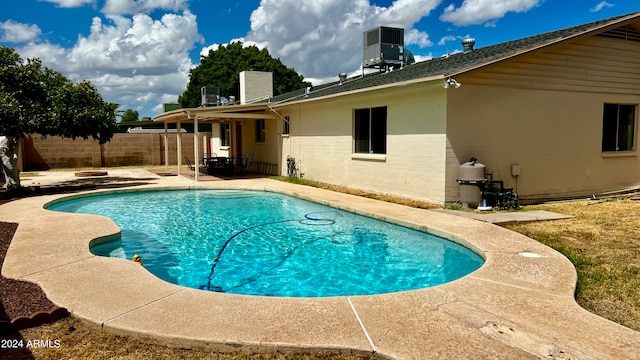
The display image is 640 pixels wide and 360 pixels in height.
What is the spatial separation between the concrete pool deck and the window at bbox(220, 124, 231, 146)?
18.0 metres

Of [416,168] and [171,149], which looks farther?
[171,149]

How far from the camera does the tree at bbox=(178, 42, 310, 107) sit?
43094 mm

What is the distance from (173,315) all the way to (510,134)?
8961mm

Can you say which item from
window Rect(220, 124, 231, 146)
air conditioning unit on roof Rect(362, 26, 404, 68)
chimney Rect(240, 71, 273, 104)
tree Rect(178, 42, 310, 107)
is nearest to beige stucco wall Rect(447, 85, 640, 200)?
air conditioning unit on roof Rect(362, 26, 404, 68)

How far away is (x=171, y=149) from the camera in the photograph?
24562 millimetres

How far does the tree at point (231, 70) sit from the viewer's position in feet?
141

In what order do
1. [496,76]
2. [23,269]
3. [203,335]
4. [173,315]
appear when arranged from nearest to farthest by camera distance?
[203,335] < [173,315] < [23,269] < [496,76]

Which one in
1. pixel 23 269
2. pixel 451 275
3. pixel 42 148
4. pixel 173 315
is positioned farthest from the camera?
pixel 42 148

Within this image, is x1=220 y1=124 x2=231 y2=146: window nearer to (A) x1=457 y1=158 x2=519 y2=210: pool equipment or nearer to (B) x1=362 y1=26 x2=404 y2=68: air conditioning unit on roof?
(B) x1=362 y1=26 x2=404 y2=68: air conditioning unit on roof

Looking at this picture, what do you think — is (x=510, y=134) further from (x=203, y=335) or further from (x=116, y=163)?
(x=116, y=163)

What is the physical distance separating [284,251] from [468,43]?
10199 mm

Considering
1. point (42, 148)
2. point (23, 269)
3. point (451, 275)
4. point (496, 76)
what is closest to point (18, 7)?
point (42, 148)

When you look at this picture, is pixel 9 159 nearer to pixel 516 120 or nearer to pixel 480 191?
pixel 480 191

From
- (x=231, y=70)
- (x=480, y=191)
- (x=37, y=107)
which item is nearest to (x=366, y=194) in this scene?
(x=480, y=191)
